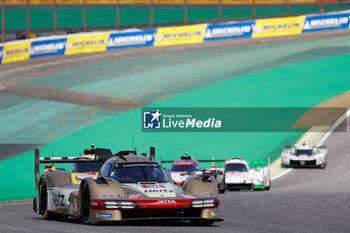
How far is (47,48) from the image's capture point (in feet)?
192

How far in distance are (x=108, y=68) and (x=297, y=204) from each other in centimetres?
3672

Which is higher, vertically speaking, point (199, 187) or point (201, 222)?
point (199, 187)

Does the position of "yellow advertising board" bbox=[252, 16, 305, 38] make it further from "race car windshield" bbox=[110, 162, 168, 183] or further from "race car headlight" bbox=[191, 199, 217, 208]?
"race car headlight" bbox=[191, 199, 217, 208]

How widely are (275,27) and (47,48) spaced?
1874 cm

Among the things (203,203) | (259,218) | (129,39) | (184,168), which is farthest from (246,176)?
(129,39)

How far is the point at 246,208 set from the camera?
1755 centimetres

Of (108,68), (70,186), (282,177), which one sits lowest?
(282,177)

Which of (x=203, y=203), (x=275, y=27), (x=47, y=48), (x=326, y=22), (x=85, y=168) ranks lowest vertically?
(x=85, y=168)

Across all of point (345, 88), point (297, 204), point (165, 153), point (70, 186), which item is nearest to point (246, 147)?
point (165, 153)

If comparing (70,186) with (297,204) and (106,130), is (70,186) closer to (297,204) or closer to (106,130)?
(297,204)

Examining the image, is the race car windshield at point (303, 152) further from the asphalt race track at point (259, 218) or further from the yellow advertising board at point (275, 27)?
the yellow advertising board at point (275, 27)

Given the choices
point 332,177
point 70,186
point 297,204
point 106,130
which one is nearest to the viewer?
point 70,186

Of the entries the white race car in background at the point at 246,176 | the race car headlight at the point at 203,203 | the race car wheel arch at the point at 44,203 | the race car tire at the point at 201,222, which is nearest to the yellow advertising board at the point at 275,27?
the white race car in background at the point at 246,176

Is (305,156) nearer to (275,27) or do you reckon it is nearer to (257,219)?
(257,219)
